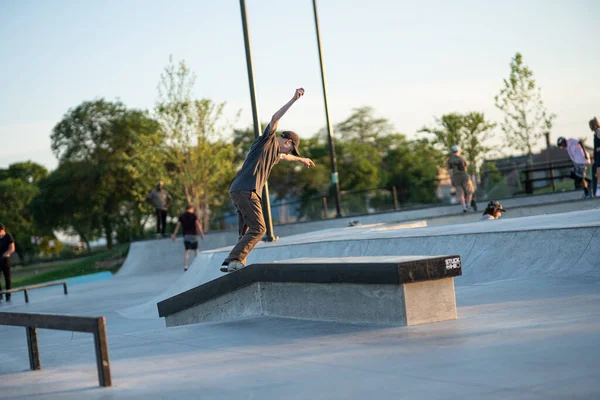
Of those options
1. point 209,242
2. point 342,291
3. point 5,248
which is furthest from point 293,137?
point 209,242

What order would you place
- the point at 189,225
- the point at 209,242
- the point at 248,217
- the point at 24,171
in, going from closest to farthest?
1. the point at 248,217
2. the point at 189,225
3. the point at 209,242
4. the point at 24,171

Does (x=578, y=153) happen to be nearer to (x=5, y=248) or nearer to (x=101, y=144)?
(x=5, y=248)

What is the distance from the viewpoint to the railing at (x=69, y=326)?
5105mm

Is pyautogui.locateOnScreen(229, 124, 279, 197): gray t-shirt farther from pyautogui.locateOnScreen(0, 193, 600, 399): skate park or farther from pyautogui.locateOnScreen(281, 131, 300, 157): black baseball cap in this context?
pyautogui.locateOnScreen(0, 193, 600, 399): skate park

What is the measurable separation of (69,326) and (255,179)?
2945 millimetres

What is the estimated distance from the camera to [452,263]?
609 centimetres

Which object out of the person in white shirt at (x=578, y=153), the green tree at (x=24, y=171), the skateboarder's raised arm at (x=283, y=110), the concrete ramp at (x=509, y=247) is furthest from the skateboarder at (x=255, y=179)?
the green tree at (x=24, y=171)

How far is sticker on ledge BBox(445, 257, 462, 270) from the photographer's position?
607 cm

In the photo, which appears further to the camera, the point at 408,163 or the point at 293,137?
the point at 408,163

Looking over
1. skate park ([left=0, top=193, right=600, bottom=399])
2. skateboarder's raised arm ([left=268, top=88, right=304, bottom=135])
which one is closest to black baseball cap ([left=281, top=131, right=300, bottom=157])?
skateboarder's raised arm ([left=268, top=88, right=304, bottom=135])

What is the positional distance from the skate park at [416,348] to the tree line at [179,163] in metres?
19.4

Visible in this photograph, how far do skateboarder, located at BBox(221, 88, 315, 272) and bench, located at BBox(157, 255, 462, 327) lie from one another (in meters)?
0.33

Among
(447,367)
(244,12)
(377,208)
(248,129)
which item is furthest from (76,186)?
(447,367)

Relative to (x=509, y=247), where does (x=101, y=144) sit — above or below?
above
